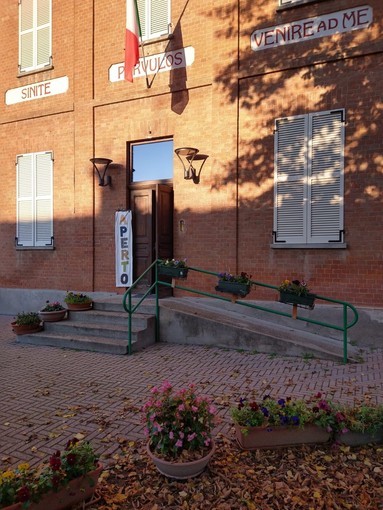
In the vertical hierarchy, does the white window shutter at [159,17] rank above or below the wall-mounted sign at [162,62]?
above

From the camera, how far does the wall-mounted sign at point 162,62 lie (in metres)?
8.62

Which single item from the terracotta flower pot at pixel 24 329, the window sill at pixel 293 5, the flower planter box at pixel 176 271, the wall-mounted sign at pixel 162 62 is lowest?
the terracotta flower pot at pixel 24 329

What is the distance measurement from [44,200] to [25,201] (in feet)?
2.22

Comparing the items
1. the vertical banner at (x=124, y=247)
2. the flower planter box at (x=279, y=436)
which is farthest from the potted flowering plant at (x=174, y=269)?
the flower planter box at (x=279, y=436)

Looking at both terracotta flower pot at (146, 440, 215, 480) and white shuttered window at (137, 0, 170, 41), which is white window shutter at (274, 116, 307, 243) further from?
terracotta flower pot at (146, 440, 215, 480)

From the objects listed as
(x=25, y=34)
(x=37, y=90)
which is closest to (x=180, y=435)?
(x=37, y=90)

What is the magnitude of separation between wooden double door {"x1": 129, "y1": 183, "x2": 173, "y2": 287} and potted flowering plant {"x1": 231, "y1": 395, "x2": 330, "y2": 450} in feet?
17.8

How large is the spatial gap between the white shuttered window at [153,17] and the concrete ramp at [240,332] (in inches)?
235

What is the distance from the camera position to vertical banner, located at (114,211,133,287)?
8.96 m

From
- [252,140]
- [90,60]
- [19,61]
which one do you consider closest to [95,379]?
[252,140]

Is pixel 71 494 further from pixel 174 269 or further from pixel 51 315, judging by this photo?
pixel 51 315

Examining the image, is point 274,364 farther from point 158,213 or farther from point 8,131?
point 8,131

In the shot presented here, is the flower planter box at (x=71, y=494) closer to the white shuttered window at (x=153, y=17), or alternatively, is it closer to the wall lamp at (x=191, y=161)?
the wall lamp at (x=191, y=161)

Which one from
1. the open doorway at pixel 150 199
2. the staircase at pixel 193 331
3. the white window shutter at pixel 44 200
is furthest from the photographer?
the white window shutter at pixel 44 200
